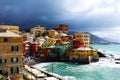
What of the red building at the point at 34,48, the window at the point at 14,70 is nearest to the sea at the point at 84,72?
the window at the point at 14,70

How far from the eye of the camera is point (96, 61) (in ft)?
340

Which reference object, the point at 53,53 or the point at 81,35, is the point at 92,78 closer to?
the point at 53,53

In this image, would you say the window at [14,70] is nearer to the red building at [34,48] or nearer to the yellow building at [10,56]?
the yellow building at [10,56]

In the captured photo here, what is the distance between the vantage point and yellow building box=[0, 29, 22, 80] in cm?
3950

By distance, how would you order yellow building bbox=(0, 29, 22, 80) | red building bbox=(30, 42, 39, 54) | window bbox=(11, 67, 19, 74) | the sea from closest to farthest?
1. yellow building bbox=(0, 29, 22, 80)
2. window bbox=(11, 67, 19, 74)
3. the sea
4. red building bbox=(30, 42, 39, 54)

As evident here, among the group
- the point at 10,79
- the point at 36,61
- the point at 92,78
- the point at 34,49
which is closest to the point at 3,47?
the point at 10,79

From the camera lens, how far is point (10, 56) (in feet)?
131

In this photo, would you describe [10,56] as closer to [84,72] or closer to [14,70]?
[14,70]

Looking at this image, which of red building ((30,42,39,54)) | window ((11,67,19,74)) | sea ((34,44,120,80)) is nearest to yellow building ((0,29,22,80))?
window ((11,67,19,74))

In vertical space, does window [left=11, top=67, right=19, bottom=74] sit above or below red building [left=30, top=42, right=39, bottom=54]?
below

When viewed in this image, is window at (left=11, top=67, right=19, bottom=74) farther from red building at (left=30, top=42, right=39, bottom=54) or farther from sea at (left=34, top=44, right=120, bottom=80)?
red building at (left=30, top=42, right=39, bottom=54)

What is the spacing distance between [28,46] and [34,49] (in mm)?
6250

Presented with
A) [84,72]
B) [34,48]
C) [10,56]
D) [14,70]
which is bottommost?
[84,72]

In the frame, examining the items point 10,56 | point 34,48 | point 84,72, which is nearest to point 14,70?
point 10,56
